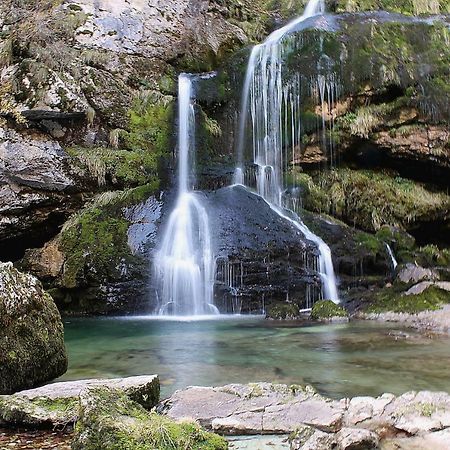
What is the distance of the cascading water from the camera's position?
37.4 ft

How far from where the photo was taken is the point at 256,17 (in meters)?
18.1

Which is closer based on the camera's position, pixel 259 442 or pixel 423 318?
pixel 259 442

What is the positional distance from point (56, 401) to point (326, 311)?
7.09 meters

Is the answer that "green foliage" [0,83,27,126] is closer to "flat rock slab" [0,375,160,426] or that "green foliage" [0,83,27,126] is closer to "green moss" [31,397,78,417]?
"flat rock slab" [0,375,160,426]

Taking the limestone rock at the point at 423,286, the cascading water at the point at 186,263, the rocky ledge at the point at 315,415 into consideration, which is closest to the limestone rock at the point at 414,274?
the limestone rock at the point at 423,286

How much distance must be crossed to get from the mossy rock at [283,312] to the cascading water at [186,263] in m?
1.34

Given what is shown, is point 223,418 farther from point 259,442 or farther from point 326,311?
point 326,311

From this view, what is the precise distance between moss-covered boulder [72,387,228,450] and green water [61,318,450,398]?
6.10ft

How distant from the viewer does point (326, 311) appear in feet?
33.0

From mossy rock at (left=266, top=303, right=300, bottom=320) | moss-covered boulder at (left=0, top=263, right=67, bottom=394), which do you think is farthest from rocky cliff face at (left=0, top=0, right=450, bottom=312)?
moss-covered boulder at (left=0, top=263, right=67, bottom=394)

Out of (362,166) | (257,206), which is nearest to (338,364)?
(257,206)

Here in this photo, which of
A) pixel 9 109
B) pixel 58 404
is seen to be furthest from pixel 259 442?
pixel 9 109

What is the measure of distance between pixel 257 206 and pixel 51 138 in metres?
5.44

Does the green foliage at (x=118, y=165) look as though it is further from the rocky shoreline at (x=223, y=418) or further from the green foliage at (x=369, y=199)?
the rocky shoreline at (x=223, y=418)
